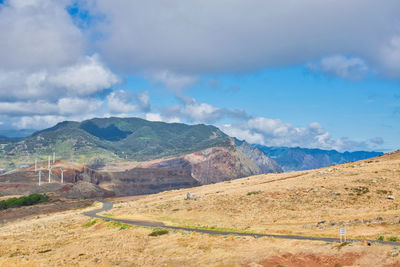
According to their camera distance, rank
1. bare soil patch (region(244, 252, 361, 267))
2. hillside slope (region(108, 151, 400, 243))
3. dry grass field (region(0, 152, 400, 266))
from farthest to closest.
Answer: hillside slope (region(108, 151, 400, 243)) < dry grass field (region(0, 152, 400, 266)) < bare soil patch (region(244, 252, 361, 267))

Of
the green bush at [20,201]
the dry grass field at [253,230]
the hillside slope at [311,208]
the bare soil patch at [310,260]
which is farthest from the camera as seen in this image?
the green bush at [20,201]

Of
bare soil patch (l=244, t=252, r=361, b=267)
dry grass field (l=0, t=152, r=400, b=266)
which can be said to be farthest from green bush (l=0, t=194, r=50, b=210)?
bare soil patch (l=244, t=252, r=361, b=267)

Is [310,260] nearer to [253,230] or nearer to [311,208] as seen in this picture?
[253,230]

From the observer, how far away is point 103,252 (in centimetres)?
4781

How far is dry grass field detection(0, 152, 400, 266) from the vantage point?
35.1 meters

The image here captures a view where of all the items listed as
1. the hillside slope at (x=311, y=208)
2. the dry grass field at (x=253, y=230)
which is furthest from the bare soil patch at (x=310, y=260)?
the hillside slope at (x=311, y=208)

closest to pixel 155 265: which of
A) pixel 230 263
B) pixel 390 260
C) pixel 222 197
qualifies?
pixel 230 263

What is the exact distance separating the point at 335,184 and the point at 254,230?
95.6ft

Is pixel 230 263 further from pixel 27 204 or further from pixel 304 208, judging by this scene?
pixel 27 204

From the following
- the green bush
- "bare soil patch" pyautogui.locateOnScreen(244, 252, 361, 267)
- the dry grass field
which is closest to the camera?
"bare soil patch" pyautogui.locateOnScreen(244, 252, 361, 267)

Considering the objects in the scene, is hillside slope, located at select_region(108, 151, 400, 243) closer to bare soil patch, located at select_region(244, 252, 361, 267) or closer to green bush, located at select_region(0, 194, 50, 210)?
bare soil patch, located at select_region(244, 252, 361, 267)

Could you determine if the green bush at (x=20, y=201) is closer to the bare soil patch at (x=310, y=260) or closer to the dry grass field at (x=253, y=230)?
the dry grass field at (x=253, y=230)

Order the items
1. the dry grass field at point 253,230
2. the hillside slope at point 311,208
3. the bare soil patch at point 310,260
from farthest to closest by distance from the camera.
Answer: the hillside slope at point 311,208, the dry grass field at point 253,230, the bare soil patch at point 310,260

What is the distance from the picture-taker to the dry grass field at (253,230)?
115ft
